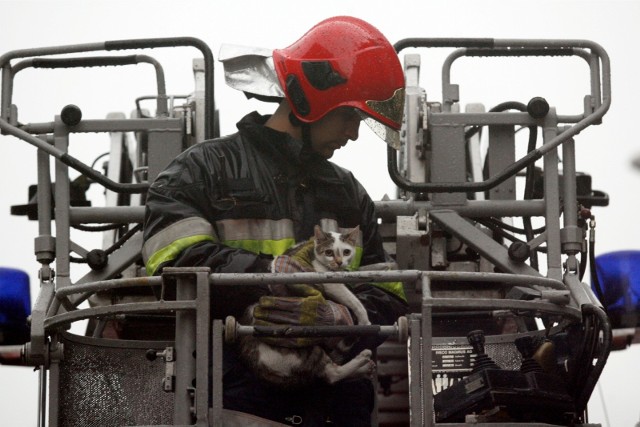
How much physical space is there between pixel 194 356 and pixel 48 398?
47.4 inches

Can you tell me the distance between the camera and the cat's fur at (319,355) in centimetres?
Result: 670

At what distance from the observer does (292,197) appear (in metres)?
7.31

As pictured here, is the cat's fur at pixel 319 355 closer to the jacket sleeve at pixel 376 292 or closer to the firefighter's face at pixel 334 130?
the jacket sleeve at pixel 376 292

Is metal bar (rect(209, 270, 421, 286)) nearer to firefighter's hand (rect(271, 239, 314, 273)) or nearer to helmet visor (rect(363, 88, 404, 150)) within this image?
firefighter's hand (rect(271, 239, 314, 273))

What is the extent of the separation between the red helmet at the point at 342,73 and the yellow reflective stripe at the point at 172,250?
851 millimetres

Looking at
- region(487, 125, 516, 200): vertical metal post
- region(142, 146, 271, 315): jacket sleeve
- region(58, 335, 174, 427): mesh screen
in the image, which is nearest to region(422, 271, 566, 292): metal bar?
region(142, 146, 271, 315): jacket sleeve

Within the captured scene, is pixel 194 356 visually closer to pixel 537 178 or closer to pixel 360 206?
pixel 360 206

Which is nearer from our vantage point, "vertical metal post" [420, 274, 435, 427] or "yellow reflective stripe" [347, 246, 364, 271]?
"vertical metal post" [420, 274, 435, 427]

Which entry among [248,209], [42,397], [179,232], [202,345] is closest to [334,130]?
[248,209]

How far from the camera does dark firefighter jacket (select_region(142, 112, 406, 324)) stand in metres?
6.88

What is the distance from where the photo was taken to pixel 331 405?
6.86m

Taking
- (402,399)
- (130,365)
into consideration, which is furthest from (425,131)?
(130,365)

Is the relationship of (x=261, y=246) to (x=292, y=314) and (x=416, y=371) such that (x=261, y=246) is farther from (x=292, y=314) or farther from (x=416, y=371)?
(x=416, y=371)

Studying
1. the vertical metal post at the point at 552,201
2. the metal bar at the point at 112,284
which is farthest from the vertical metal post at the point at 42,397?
the vertical metal post at the point at 552,201
